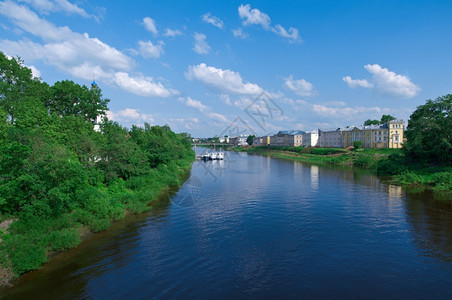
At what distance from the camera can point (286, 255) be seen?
13.5 m

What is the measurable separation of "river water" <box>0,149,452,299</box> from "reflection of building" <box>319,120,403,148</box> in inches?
2383

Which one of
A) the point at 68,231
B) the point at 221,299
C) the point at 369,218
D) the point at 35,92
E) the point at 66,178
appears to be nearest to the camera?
the point at 221,299

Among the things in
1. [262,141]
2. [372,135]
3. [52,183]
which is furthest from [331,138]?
[52,183]

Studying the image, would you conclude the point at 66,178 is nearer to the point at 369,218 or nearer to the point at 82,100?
the point at 369,218

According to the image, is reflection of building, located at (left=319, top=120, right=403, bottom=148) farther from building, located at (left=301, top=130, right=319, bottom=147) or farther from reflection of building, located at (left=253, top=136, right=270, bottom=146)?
reflection of building, located at (left=253, top=136, right=270, bottom=146)

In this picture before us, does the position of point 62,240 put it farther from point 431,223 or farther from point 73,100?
point 73,100

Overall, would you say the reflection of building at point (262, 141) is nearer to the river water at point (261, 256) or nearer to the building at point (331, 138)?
the building at point (331, 138)

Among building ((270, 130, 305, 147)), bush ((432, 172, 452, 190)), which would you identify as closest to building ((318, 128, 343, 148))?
building ((270, 130, 305, 147))

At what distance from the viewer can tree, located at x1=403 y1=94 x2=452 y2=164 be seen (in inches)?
1355

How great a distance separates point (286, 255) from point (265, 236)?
2.64 metres

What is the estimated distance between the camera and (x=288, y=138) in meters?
132

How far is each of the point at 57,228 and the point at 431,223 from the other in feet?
78.3

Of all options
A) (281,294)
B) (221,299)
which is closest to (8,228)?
(221,299)

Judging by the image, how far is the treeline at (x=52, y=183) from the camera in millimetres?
12891
